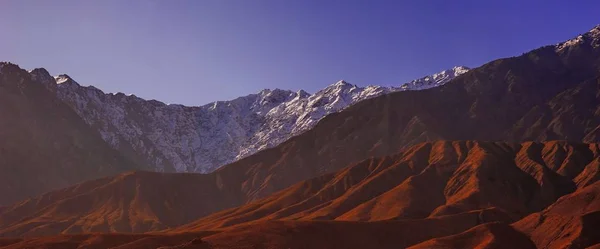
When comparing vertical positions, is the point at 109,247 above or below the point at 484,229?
above

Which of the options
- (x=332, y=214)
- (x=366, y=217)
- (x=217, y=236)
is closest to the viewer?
(x=217, y=236)

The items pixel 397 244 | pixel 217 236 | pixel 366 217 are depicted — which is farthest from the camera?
pixel 366 217

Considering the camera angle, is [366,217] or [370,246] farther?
[366,217]

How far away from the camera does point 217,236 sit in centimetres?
13000

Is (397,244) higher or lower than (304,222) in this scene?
lower

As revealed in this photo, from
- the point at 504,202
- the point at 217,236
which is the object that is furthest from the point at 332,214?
the point at 217,236

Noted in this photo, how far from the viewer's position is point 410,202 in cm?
18975

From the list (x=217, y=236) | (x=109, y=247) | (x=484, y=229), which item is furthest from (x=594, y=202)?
(x=109, y=247)

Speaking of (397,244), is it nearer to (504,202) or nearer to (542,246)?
(542,246)

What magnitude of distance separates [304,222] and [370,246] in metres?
13.8

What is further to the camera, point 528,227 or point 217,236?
point 528,227

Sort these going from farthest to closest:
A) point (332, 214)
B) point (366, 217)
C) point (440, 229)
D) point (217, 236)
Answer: point (332, 214), point (366, 217), point (440, 229), point (217, 236)

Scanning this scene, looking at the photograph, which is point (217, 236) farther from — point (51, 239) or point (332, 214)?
point (332, 214)

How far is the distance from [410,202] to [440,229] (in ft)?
139
